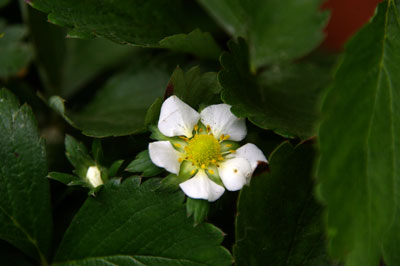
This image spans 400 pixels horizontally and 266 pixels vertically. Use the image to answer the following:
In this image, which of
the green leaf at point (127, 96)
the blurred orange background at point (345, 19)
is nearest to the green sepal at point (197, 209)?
the green leaf at point (127, 96)

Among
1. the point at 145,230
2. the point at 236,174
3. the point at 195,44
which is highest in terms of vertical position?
the point at 195,44

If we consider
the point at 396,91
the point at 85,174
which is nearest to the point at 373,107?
the point at 396,91

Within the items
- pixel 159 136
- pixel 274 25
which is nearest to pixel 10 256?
pixel 159 136

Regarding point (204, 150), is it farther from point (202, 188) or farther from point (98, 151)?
point (98, 151)

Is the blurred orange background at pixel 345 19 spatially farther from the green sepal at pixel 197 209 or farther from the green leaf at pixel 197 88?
the green sepal at pixel 197 209

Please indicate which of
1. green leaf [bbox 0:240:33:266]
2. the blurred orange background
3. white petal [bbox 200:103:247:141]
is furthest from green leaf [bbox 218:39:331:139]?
green leaf [bbox 0:240:33:266]
